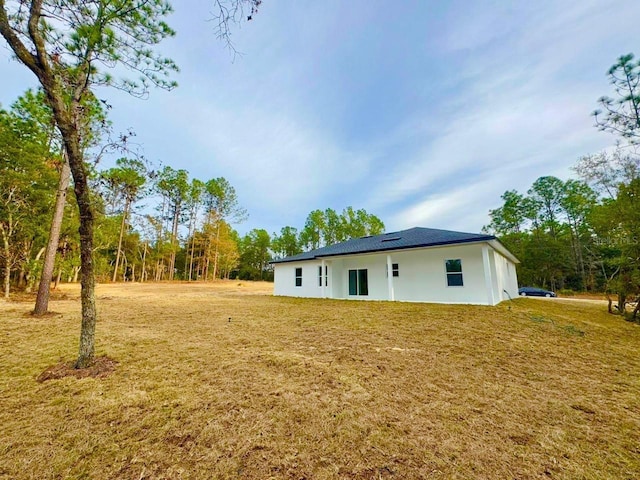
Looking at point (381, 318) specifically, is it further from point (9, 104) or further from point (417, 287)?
point (9, 104)

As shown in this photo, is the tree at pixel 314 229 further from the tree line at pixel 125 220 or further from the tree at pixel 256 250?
the tree at pixel 256 250

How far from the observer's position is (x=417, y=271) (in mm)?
11469

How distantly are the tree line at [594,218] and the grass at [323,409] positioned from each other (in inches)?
228

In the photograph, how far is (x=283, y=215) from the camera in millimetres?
43281

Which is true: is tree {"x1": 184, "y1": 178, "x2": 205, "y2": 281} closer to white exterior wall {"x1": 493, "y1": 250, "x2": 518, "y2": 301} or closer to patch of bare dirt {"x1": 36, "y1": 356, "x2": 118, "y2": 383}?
patch of bare dirt {"x1": 36, "y1": 356, "x2": 118, "y2": 383}

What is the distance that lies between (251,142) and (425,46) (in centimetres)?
837

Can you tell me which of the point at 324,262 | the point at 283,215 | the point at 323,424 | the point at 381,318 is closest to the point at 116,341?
the point at 323,424

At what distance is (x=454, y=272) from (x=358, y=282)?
15.1ft

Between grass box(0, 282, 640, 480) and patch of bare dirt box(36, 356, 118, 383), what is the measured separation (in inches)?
5.1

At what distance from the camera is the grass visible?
1.76m

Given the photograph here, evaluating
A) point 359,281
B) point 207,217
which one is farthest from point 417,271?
point 207,217

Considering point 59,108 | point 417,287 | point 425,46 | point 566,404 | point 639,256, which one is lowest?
point 566,404

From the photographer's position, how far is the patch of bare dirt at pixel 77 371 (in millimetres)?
3174

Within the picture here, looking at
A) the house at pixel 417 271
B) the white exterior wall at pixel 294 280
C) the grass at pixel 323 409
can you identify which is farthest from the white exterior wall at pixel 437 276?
the grass at pixel 323 409
